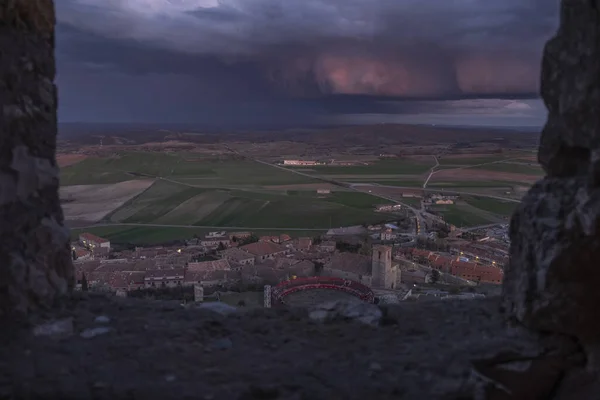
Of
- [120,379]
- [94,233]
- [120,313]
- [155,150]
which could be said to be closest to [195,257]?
[94,233]

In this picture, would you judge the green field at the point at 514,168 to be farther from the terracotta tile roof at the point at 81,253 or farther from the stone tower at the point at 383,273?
the terracotta tile roof at the point at 81,253

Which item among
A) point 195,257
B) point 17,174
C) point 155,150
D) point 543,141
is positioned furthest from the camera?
point 155,150

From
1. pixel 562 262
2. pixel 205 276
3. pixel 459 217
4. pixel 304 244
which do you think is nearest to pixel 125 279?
pixel 205 276

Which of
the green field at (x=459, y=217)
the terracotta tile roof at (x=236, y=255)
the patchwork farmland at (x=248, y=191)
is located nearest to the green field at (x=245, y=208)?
the patchwork farmland at (x=248, y=191)

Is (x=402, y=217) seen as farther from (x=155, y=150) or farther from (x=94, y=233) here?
(x=155, y=150)

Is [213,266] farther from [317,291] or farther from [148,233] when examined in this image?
[148,233]

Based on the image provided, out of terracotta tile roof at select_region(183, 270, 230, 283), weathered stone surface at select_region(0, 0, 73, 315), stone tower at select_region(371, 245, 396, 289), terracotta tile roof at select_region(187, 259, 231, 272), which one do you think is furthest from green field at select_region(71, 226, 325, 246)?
weathered stone surface at select_region(0, 0, 73, 315)
